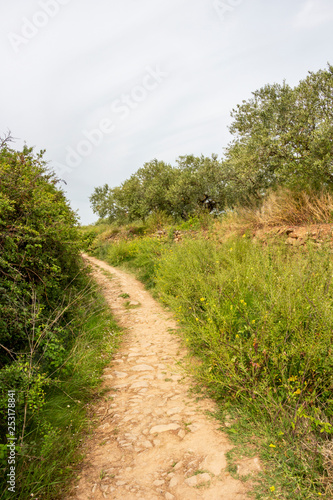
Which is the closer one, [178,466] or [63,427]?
[178,466]

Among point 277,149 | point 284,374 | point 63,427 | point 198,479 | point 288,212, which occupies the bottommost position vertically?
point 198,479

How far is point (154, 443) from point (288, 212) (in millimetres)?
7296

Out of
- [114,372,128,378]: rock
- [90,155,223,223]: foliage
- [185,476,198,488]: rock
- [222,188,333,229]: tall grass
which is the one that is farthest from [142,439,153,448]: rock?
[90,155,223,223]: foliage

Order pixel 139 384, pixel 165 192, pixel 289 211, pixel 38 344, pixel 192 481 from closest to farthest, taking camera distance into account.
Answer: pixel 192 481, pixel 38 344, pixel 139 384, pixel 289 211, pixel 165 192

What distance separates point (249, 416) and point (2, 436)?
2.28 metres

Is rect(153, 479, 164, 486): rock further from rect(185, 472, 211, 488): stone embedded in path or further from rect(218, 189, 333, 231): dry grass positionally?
rect(218, 189, 333, 231): dry grass

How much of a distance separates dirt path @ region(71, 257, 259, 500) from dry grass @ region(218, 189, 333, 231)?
18.0 ft

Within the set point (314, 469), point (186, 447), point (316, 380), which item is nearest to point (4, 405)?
point (186, 447)

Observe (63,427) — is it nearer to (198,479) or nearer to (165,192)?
(198,479)

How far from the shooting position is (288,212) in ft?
26.5

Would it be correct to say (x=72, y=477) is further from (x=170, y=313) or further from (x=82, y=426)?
(x=170, y=313)

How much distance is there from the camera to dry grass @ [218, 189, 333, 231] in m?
7.37

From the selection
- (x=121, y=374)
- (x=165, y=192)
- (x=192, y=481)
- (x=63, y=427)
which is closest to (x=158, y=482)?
(x=192, y=481)

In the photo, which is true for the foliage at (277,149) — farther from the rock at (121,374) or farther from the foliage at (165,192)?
the rock at (121,374)
